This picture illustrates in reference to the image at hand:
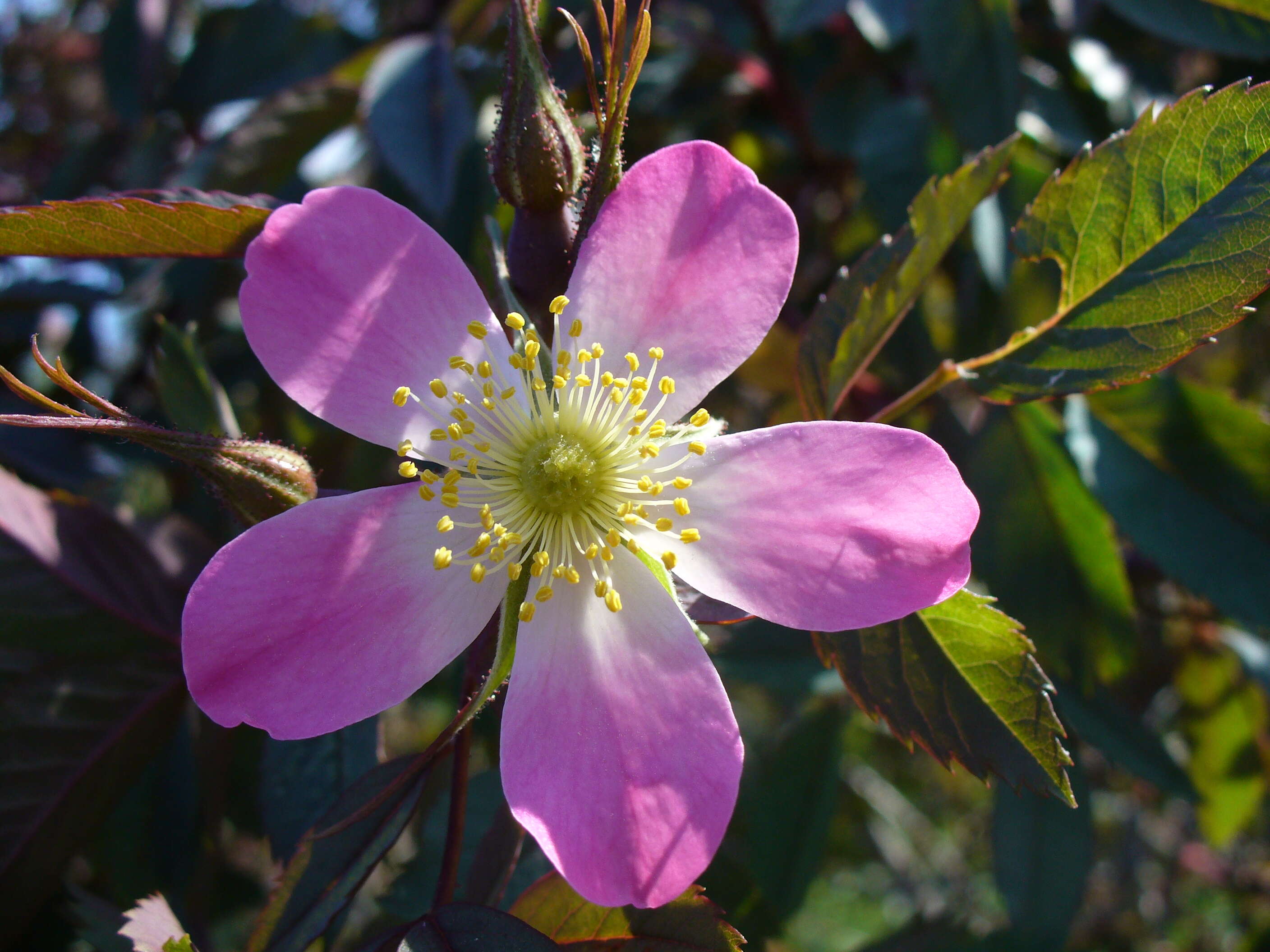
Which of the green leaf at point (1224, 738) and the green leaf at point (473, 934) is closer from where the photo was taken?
the green leaf at point (473, 934)

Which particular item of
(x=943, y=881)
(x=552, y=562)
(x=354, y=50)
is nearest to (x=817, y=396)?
(x=552, y=562)

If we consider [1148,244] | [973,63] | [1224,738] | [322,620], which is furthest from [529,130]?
[1224,738]

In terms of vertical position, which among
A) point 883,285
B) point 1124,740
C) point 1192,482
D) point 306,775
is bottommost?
point 1124,740

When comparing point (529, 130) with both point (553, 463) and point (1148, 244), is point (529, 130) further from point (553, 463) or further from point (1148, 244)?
point (1148, 244)

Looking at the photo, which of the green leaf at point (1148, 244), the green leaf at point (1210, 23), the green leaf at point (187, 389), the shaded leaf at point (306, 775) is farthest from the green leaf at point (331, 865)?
the green leaf at point (1210, 23)

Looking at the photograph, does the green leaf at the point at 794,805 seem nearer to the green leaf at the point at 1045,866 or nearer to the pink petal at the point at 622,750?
the green leaf at the point at 1045,866
